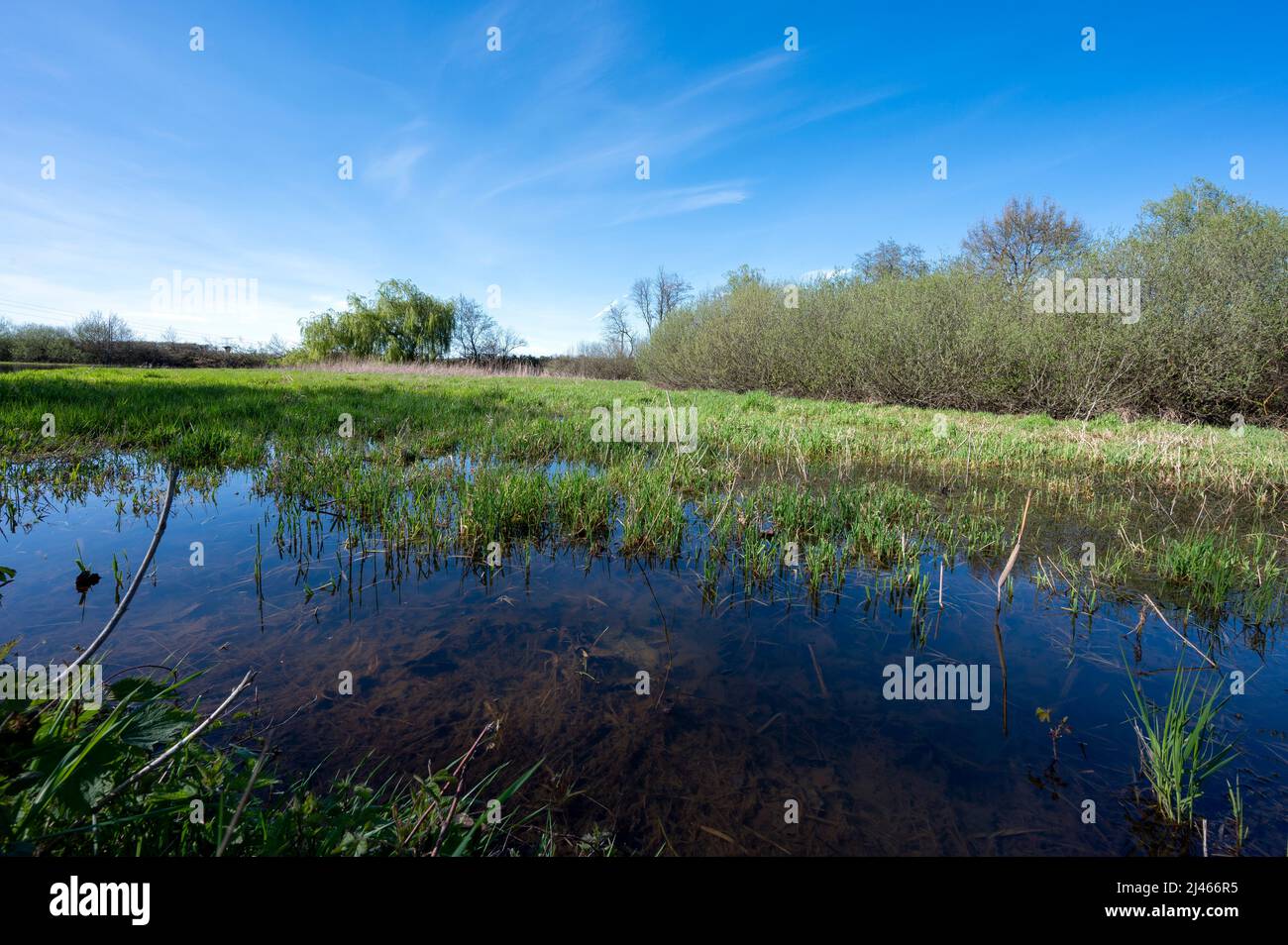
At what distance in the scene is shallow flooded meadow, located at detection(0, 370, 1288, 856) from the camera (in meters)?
1.85

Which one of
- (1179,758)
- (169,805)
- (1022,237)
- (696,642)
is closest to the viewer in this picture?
(169,805)

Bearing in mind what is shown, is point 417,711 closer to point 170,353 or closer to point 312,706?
point 312,706

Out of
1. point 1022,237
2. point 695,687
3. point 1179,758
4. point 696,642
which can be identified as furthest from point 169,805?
point 1022,237

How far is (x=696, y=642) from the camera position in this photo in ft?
9.85

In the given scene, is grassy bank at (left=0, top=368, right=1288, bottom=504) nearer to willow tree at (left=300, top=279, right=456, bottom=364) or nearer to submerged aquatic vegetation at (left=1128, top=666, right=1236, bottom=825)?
submerged aquatic vegetation at (left=1128, top=666, right=1236, bottom=825)

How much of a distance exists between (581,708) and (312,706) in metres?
1.14

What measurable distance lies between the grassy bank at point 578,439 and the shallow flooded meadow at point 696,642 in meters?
0.60

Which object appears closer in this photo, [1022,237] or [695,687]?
[695,687]

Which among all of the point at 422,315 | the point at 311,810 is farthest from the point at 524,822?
the point at 422,315

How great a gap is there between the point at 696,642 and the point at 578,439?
254 inches

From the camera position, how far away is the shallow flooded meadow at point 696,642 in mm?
1854

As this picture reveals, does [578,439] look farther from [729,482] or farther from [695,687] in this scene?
[695,687]

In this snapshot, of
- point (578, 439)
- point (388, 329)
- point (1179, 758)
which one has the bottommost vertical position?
point (1179, 758)

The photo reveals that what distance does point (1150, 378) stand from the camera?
638 inches
